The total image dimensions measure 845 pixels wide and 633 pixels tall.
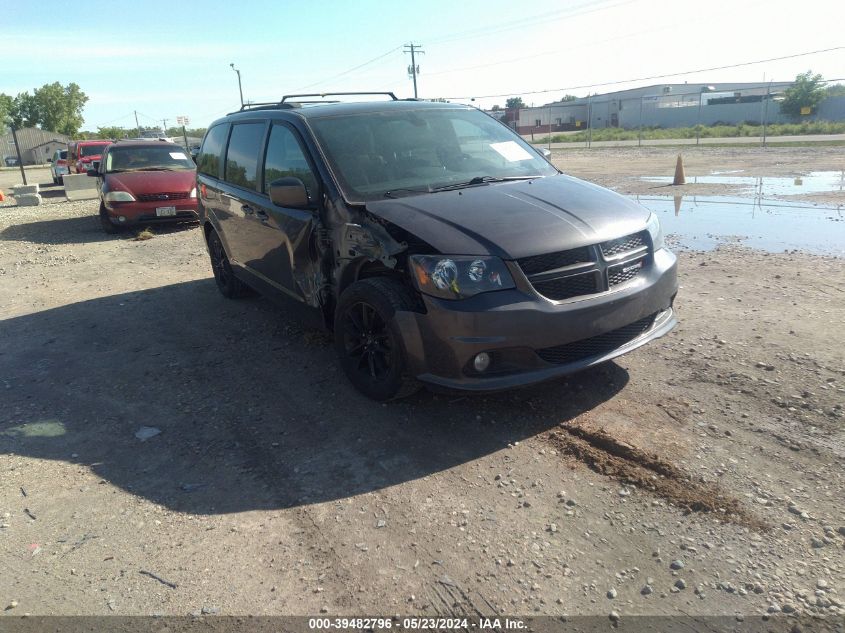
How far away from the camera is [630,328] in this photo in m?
3.92

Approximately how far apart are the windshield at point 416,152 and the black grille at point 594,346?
1.47 meters

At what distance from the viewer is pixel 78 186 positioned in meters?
21.1

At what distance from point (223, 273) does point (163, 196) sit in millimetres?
5857

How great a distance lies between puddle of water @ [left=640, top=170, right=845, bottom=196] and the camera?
12.2 m

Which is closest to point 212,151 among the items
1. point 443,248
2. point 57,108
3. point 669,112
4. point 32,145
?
point 443,248

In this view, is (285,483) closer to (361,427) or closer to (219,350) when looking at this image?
(361,427)

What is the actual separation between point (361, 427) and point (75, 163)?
2524 centimetres

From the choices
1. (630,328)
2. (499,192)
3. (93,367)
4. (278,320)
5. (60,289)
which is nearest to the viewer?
(630,328)

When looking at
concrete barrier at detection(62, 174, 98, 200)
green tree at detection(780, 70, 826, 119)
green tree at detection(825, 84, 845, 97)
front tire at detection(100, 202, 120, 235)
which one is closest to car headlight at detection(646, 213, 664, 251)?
front tire at detection(100, 202, 120, 235)

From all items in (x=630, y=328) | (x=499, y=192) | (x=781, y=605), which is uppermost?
(x=499, y=192)

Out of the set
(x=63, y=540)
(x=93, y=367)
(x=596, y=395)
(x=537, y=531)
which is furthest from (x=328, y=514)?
(x=93, y=367)

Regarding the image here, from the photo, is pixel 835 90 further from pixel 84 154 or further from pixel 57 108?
pixel 57 108

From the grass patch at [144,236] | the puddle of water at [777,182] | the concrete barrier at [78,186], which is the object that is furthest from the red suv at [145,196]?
the puddle of water at [777,182]

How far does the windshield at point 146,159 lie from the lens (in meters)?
13.0
